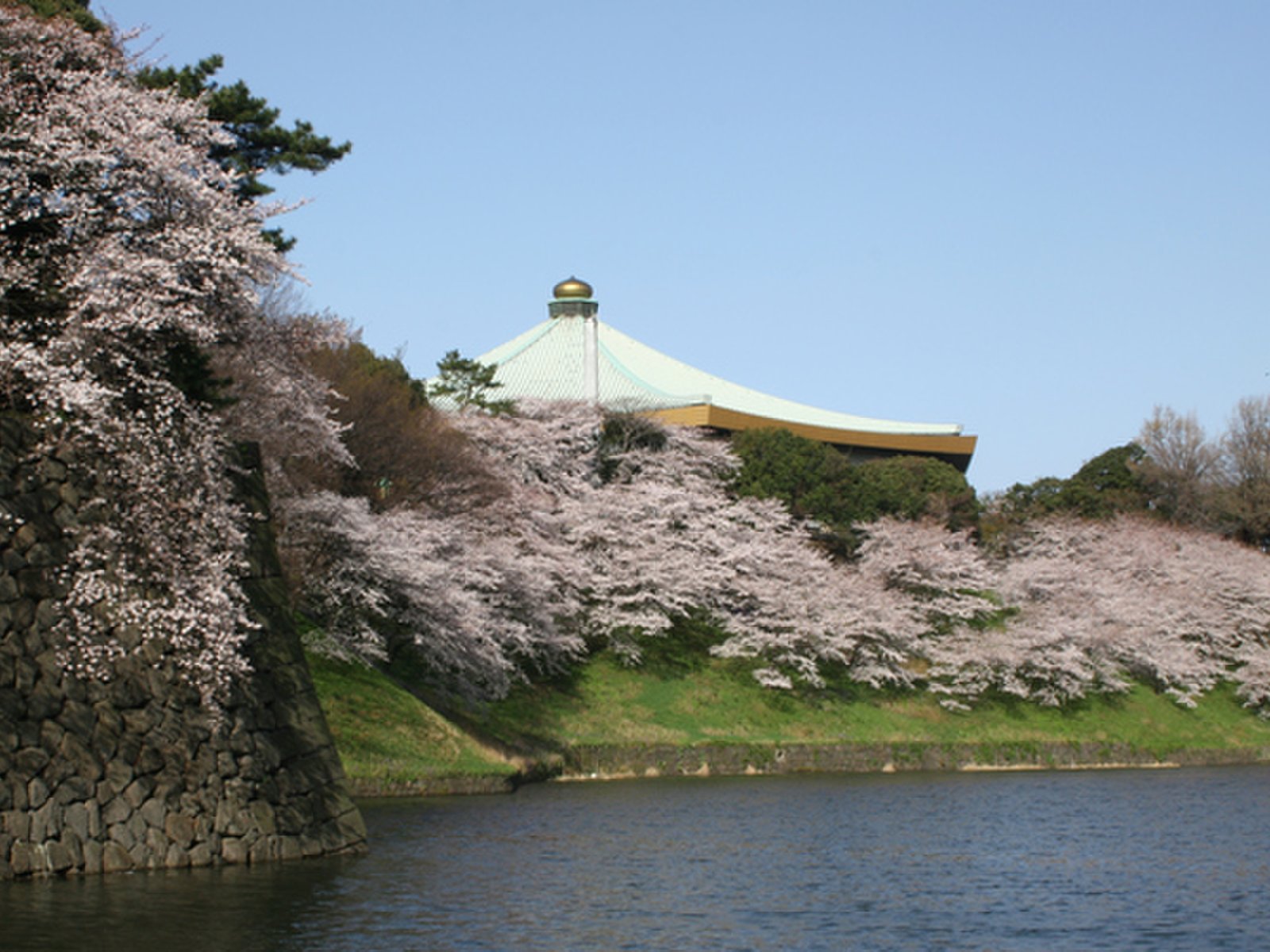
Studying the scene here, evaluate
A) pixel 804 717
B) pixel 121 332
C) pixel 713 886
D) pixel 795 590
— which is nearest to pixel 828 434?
pixel 795 590

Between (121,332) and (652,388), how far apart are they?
52.5 m

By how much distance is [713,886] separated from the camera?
17.2m

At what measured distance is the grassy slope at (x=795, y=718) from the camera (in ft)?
133

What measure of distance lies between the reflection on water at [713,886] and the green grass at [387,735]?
4.21ft

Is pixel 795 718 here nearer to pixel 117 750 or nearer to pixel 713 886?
pixel 713 886

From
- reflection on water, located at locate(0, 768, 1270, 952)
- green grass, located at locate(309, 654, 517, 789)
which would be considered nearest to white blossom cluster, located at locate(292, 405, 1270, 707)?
green grass, located at locate(309, 654, 517, 789)

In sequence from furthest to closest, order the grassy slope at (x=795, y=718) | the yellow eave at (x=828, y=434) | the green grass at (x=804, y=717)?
the yellow eave at (x=828, y=434) → the green grass at (x=804, y=717) → the grassy slope at (x=795, y=718)

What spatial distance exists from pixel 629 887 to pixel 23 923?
22.3ft

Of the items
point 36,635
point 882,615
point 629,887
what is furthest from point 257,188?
point 882,615

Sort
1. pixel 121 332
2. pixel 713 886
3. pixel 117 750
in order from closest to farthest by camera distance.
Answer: pixel 117 750 → pixel 121 332 → pixel 713 886

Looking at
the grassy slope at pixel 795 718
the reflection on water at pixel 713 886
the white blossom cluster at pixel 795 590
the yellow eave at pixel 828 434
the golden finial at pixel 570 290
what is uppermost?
the golden finial at pixel 570 290

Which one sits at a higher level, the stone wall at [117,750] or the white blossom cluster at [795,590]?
the white blossom cluster at [795,590]

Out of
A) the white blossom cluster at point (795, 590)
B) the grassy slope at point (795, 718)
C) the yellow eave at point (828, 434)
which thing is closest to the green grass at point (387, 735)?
the grassy slope at point (795, 718)

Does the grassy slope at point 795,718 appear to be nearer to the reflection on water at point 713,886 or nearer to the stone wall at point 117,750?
the reflection on water at point 713,886
